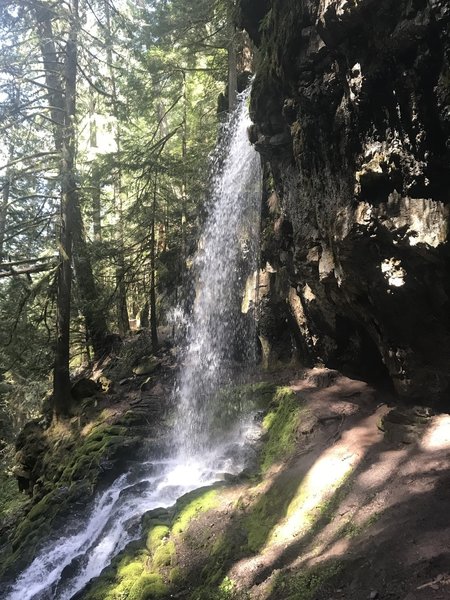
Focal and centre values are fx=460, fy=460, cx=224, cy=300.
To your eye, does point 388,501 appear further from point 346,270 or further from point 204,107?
point 204,107

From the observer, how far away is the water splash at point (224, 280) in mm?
12375

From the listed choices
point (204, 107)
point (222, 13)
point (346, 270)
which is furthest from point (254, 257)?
point (204, 107)

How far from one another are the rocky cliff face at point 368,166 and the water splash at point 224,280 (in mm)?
3386

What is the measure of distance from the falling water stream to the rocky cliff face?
3201 millimetres

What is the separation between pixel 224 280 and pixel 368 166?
7723 millimetres

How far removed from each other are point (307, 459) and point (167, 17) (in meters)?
13.2

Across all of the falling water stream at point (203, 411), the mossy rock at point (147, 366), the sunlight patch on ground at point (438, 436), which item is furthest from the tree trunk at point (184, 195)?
the sunlight patch on ground at point (438, 436)

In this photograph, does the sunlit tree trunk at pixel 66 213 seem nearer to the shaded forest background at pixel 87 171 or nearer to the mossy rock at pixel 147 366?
the shaded forest background at pixel 87 171

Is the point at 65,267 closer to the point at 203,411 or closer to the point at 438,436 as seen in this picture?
the point at 203,411

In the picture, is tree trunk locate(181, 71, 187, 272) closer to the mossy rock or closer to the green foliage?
the mossy rock

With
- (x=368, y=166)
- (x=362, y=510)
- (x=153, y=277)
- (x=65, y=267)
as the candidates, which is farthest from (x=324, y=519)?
(x=65, y=267)

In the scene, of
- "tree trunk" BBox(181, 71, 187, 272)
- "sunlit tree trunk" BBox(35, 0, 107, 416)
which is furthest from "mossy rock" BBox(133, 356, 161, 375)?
"tree trunk" BBox(181, 71, 187, 272)

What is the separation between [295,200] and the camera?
363 inches

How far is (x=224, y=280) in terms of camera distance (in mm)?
13578
